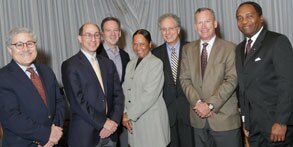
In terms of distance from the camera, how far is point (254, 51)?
8.96 ft

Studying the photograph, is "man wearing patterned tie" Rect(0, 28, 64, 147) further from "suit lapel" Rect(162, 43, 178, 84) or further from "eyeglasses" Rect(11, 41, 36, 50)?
"suit lapel" Rect(162, 43, 178, 84)

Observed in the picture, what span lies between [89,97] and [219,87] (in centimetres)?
107

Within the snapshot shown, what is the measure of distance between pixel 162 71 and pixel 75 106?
2.78 ft

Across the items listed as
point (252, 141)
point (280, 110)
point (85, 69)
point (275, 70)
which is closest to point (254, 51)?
point (275, 70)

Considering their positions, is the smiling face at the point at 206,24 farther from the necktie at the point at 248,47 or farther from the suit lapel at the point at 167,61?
the suit lapel at the point at 167,61

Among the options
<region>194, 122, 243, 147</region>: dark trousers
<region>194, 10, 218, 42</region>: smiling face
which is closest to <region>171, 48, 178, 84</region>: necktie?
<region>194, 10, 218, 42</region>: smiling face

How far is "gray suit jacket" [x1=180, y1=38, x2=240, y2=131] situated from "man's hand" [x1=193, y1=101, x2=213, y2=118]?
0.04 m

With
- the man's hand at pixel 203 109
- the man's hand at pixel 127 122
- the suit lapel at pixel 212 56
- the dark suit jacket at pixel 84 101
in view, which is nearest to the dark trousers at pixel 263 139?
the man's hand at pixel 203 109

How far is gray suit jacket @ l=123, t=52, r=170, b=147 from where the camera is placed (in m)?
3.11

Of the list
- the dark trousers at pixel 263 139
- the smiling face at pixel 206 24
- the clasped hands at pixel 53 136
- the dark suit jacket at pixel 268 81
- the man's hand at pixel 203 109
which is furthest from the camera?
the smiling face at pixel 206 24

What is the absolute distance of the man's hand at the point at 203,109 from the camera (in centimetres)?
292

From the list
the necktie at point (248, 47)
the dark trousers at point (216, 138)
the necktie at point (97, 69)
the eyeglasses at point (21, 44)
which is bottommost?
the dark trousers at point (216, 138)

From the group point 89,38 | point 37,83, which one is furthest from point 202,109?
point 37,83

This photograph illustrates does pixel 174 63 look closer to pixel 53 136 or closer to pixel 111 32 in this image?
pixel 111 32
